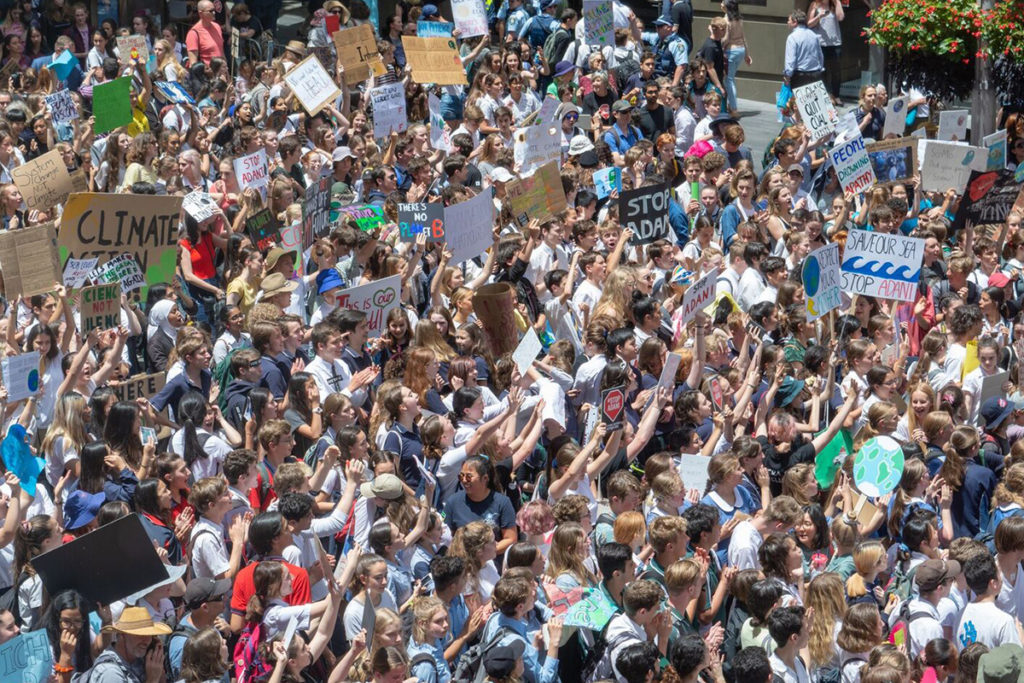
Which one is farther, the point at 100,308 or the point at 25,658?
the point at 100,308

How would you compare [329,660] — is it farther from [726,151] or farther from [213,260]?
[726,151]

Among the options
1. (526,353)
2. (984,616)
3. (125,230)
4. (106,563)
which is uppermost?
(106,563)

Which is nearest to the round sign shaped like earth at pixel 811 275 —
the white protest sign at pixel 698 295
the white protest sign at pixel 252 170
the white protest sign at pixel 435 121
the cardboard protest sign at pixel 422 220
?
the white protest sign at pixel 698 295

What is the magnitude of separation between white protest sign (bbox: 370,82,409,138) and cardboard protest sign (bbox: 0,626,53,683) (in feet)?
32.5

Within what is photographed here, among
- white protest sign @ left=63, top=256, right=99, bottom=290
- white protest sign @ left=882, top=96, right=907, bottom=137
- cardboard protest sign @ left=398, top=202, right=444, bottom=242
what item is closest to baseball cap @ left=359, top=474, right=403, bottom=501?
white protest sign @ left=63, top=256, right=99, bottom=290

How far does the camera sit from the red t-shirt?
7.12 metres

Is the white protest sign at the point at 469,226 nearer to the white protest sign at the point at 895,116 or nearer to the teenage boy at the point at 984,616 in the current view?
the teenage boy at the point at 984,616

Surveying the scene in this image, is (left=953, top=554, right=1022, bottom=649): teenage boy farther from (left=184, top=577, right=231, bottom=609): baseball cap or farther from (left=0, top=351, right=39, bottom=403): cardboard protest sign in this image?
(left=0, top=351, right=39, bottom=403): cardboard protest sign

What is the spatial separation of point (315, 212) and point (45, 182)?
222cm

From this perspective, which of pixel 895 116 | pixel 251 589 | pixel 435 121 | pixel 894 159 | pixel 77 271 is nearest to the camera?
pixel 251 589

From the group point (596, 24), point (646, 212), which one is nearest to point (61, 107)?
point (646, 212)

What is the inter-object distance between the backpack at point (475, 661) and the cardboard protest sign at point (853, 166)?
9072mm

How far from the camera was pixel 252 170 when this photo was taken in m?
13.8

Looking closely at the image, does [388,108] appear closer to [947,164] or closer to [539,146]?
[539,146]
